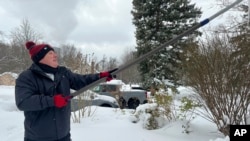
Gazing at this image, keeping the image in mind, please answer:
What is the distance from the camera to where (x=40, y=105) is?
7.95 feet

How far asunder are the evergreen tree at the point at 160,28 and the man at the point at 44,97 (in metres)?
15.8

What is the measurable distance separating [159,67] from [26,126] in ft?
53.5

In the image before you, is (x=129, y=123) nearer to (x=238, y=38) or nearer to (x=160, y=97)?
(x=160, y=97)

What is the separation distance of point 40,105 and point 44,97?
0.07 m

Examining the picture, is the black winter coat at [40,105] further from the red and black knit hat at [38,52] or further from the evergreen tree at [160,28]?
the evergreen tree at [160,28]

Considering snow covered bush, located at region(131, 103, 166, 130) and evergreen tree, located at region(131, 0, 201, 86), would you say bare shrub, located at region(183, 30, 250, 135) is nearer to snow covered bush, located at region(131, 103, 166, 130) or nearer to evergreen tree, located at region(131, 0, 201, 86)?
snow covered bush, located at region(131, 103, 166, 130)

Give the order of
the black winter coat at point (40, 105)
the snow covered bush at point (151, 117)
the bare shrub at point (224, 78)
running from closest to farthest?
the black winter coat at point (40, 105), the bare shrub at point (224, 78), the snow covered bush at point (151, 117)

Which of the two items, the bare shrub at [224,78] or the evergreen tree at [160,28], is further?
the evergreen tree at [160,28]

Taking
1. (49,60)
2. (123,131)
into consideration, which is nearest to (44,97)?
(49,60)

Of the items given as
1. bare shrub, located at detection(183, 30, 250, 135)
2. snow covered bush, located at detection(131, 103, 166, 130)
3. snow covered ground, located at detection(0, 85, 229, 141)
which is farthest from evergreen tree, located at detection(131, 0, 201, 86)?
bare shrub, located at detection(183, 30, 250, 135)

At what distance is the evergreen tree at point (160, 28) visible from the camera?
1864 centimetres

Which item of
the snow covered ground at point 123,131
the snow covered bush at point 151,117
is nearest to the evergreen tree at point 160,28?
the snow covered ground at point 123,131

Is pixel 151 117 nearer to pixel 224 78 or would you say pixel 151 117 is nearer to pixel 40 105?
pixel 224 78

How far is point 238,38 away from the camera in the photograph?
491 cm
